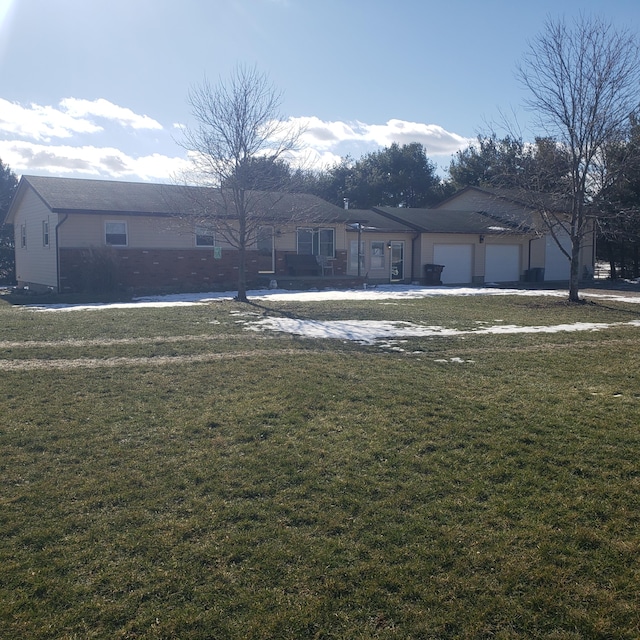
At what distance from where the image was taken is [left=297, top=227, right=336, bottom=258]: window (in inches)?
995

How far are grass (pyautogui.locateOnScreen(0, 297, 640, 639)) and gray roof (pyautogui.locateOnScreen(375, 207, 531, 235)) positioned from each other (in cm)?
2074

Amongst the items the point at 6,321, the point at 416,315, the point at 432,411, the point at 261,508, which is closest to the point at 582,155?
the point at 416,315

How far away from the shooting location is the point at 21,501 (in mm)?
4180

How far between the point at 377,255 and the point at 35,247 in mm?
14071

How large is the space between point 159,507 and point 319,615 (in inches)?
60.0

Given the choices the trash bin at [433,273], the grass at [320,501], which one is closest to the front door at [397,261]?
the trash bin at [433,273]

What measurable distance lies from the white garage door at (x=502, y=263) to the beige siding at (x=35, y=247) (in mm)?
18976

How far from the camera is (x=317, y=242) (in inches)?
1007

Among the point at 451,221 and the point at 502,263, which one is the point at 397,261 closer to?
the point at 451,221

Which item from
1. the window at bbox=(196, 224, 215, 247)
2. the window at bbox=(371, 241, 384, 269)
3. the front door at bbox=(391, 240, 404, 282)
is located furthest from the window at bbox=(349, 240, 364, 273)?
the window at bbox=(196, 224, 215, 247)

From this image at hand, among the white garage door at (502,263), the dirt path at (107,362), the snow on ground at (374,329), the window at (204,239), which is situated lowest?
the dirt path at (107,362)

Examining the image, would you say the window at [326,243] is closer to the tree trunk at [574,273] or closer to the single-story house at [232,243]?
the single-story house at [232,243]

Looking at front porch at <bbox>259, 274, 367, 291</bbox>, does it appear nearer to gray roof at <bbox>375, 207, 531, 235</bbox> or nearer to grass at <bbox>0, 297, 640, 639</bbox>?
gray roof at <bbox>375, 207, 531, 235</bbox>

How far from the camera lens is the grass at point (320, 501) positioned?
307cm
